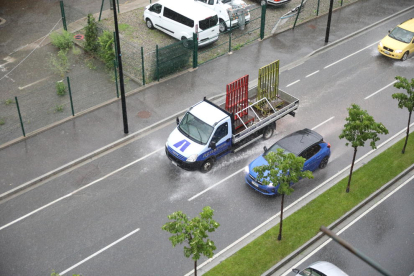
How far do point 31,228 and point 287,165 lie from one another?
8.48 m

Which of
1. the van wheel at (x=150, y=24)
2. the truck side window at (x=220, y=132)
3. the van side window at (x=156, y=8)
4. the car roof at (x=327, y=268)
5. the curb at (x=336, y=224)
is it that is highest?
the van side window at (x=156, y=8)

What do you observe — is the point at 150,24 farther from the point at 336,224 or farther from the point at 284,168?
the point at 284,168

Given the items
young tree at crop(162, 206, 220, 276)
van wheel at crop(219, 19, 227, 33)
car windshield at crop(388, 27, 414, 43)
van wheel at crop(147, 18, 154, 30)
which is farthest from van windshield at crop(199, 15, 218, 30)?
young tree at crop(162, 206, 220, 276)

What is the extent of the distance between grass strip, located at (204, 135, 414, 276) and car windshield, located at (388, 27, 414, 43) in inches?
290

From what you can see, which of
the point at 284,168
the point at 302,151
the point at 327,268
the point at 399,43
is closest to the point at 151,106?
the point at 302,151

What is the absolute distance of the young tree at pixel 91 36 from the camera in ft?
83.4

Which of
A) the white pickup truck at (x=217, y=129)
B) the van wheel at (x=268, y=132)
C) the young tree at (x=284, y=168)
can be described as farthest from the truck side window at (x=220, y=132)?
the young tree at (x=284, y=168)

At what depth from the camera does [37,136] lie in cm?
2070

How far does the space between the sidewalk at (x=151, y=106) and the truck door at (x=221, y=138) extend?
3.60 metres

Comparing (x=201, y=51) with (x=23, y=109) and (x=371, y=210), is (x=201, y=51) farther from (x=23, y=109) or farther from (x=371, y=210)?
(x=371, y=210)

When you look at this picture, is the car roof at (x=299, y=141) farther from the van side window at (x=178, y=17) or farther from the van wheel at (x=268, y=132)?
the van side window at (x=178, y=17)

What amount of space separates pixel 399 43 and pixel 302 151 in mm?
11290

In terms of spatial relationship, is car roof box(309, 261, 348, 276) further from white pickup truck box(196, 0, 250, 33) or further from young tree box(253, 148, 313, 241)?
white pickup truck box(196, 0, 250, 33)

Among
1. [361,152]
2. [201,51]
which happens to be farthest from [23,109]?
[361,152]
